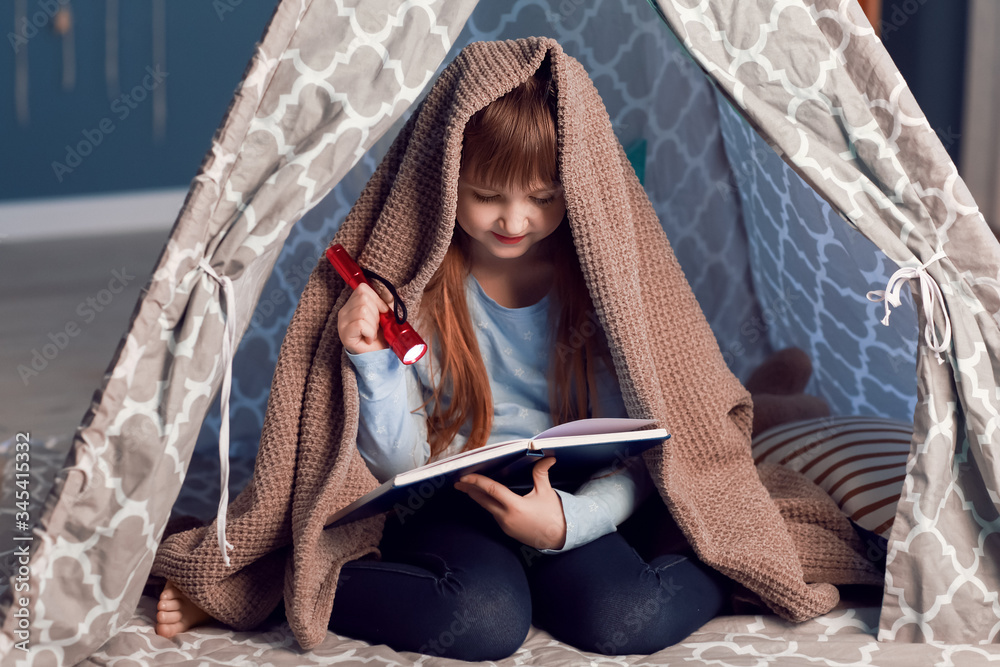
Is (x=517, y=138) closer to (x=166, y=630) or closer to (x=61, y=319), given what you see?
(x=166, y=630)

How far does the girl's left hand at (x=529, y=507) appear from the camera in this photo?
40.0 inches

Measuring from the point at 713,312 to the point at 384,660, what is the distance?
105 cm

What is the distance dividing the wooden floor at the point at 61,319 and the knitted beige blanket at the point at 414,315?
31.8 inches

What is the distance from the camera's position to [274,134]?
3.12ft

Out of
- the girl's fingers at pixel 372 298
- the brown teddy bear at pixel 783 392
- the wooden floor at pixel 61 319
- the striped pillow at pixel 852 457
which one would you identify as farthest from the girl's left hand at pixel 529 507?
the wooden floor at pixel 61 319

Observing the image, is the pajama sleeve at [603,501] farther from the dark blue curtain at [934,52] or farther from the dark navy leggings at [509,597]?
the dark blue curtain at [934,52]

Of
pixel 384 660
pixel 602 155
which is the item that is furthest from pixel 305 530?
pixel 602 155

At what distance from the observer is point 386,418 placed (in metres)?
1.08

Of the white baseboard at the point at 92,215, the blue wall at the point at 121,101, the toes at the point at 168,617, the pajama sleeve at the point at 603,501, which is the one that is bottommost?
the pajama sleeve at the point at 603,501

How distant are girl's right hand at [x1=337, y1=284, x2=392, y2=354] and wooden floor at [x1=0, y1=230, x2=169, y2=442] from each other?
0.86m

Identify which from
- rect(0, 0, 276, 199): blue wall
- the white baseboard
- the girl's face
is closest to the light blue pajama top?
the girl's face

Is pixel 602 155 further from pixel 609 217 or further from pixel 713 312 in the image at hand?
pixel 713 312

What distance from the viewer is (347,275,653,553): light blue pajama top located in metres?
1.07

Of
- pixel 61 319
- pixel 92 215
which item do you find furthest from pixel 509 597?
pixel 92 215
